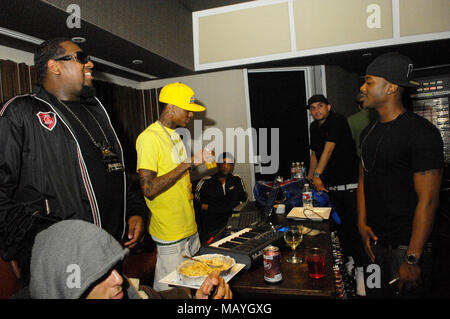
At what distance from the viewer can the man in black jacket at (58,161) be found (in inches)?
49.4

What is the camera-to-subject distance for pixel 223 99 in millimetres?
4348

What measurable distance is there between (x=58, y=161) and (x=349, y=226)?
9.61ft

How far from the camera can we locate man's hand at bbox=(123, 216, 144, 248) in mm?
1719

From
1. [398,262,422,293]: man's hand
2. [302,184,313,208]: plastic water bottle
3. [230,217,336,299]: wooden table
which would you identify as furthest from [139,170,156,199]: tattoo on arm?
[398,262,422,293]: man's hand

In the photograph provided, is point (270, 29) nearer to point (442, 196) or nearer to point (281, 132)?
point (281, 132)

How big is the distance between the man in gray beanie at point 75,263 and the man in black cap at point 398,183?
1.55m

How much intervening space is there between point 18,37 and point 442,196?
5639mm

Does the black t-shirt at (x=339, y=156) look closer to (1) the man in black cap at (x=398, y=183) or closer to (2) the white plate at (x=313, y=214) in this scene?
(2) the white plate at (x=313, y=214)

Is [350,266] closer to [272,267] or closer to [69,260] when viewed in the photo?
[272,267]

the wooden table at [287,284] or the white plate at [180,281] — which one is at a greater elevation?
the white plate at [180,281]

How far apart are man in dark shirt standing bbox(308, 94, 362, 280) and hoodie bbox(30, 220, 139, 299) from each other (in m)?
2.69

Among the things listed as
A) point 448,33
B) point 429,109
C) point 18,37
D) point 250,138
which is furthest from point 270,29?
point 429,109

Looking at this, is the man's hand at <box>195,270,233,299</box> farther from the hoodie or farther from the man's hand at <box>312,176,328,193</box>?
the man's hand at <box>312,176,328,193</box>

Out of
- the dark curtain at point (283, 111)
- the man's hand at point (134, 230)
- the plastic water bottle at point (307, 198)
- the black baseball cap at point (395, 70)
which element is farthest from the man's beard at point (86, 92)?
the dark curtain at point (283, 111)
